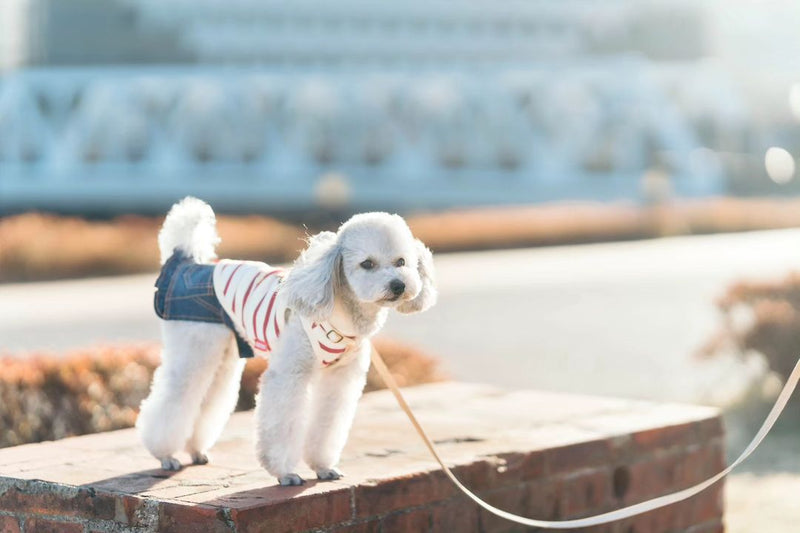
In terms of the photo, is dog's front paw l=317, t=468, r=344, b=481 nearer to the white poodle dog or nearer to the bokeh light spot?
the white poodle dog

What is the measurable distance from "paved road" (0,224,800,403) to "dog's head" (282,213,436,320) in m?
5.87

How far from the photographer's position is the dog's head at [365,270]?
393 cm

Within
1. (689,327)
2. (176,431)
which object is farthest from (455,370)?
(176,431)

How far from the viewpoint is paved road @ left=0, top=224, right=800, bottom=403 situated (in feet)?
34.2

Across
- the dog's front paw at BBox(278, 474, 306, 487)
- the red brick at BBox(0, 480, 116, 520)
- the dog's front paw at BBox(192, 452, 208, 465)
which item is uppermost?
the dog's front paw at BBox(278, 474, 306, 487)

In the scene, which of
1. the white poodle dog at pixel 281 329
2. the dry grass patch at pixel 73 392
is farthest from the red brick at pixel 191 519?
the dry grass patch at pixel 73 392

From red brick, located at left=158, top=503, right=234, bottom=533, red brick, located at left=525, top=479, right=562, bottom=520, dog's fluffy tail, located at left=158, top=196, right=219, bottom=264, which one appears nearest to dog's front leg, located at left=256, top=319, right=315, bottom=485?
red brick, located at left=158, top=503, right=234, bottom=533

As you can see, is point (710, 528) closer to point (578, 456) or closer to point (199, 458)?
point (578, 456)

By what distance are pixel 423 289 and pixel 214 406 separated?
3.74ft

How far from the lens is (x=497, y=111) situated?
155 ft

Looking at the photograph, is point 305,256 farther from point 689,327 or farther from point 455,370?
point 689,327

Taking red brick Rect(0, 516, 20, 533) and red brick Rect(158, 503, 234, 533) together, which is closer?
red brick Rect(158, 503, 234, 533)

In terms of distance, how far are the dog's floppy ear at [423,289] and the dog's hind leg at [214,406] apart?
95cm

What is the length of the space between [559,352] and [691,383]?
6.06ft
